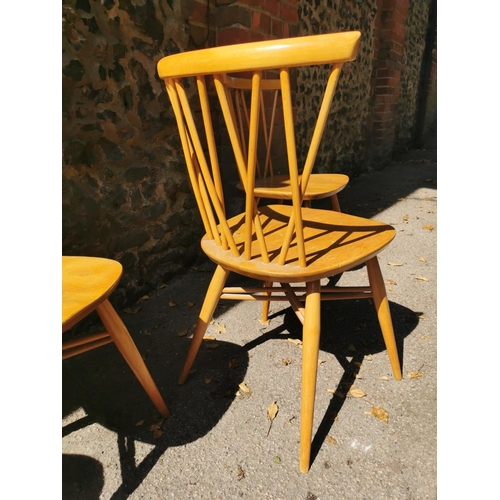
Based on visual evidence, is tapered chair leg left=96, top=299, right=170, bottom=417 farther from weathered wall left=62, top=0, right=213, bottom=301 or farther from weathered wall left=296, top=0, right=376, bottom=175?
weathered wall left=296, top=0, right=376, bottom=175

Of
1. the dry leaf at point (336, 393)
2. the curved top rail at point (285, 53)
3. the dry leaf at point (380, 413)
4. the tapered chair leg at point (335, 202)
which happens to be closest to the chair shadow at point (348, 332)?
the dry leaf at point (336, 393)

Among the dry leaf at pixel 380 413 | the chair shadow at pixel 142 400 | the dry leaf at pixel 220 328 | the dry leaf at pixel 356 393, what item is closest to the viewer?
the chair shadow at pixel 142 400

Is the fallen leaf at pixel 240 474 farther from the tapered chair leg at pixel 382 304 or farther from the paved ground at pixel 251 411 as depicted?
the tapered chair leg at pixel 382 304

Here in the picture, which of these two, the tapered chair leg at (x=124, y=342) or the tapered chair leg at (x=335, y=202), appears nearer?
the tapered chair leg at (x=124, y=342)

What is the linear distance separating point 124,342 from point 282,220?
0.72m

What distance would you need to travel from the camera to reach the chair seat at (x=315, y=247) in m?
1.00

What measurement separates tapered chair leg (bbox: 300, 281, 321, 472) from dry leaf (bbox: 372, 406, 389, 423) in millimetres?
302

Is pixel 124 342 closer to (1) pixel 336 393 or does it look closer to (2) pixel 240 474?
(2) pixel 240 474

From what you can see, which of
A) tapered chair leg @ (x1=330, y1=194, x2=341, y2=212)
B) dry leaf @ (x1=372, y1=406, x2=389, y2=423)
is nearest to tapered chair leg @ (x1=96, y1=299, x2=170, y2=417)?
dry leaf @ (x1=372, y1=406, x2=389, y2=423)

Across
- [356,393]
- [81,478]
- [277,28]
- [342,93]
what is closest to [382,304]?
[356,393]

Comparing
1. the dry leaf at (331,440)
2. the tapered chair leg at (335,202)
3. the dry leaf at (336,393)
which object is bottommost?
the dry leaf at (331,440)

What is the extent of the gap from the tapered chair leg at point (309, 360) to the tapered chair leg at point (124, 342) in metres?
0.47

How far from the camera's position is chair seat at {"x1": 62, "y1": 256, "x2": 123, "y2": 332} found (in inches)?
32.4

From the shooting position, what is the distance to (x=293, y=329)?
175cm
